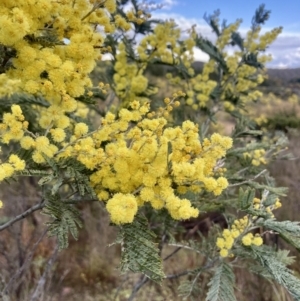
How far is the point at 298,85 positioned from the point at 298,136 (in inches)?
997

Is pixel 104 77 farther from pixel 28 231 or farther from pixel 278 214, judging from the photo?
pixel 278 214

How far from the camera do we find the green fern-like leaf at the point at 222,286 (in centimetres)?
173

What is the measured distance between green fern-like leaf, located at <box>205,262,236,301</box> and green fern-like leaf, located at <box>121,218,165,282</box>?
61cm

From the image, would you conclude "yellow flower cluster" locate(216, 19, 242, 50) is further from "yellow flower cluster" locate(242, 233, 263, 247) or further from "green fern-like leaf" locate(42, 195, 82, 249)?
"green fern-like leaf" locate(42, 195, 82, 249)

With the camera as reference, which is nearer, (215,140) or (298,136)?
(215,140)

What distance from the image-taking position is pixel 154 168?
1.21 metres

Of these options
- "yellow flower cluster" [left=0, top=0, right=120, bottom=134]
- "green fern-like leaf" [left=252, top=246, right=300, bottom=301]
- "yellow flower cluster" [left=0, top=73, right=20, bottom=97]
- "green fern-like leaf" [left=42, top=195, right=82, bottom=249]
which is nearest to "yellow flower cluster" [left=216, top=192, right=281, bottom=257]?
"green fern-like leaf" [left=252, top=246, right=300, bottom=301]

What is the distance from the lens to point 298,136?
384 inches

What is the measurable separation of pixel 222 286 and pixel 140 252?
0.78 meters

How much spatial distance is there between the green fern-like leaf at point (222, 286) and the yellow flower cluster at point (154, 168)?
2.16 ft

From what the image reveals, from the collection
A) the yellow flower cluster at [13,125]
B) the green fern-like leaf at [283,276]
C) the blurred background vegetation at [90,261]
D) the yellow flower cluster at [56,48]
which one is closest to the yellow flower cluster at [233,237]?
the green fern-like leaf at [283,276]

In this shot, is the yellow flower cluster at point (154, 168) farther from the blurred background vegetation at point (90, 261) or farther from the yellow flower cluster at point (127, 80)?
the blurred background vegetation at point (90, 261)

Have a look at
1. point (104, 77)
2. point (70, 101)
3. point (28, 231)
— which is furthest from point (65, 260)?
point (70, 101)

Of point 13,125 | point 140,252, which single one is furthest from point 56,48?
point 140,252
